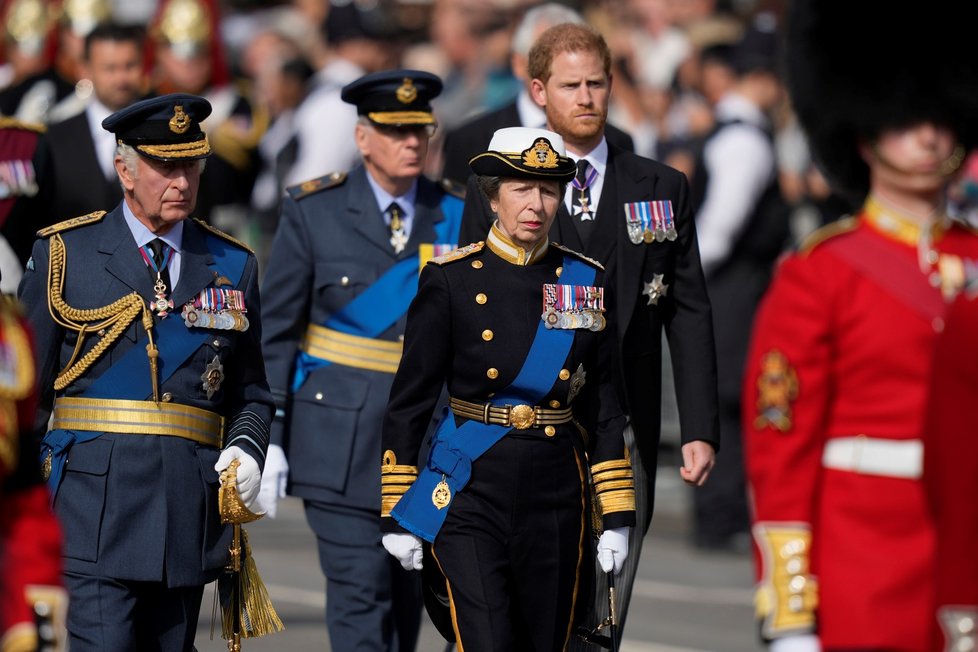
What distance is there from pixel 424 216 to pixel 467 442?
1.93 metres

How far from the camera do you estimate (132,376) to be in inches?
286

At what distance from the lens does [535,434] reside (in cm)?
734

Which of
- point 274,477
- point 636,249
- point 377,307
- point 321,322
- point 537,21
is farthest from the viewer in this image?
point 537,21

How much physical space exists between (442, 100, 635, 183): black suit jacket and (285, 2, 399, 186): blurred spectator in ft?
19.2

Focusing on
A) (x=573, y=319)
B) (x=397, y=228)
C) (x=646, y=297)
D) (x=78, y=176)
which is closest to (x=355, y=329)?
(x=397, y=228)

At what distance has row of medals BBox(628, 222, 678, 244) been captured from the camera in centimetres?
818

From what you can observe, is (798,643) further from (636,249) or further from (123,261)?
(636,249)

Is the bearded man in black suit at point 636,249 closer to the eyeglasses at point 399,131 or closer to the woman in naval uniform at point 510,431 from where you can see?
the woman in naval uniform at point 510,431

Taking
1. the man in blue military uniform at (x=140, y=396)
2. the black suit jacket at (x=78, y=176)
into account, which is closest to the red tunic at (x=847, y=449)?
the man in blue military uniform at (x=140, y=396)

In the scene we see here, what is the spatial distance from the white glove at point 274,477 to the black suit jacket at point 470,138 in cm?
139

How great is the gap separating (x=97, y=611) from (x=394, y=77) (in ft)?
8.97

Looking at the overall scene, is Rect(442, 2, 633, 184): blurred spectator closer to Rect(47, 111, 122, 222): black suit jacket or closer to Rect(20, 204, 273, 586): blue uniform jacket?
Rect(47, 111, 122, 222): black suit jacket

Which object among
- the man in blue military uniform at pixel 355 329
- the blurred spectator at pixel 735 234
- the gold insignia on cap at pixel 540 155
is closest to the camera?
the gold insignia on cap at pixel 540 155

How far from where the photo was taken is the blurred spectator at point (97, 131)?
10.2 m
